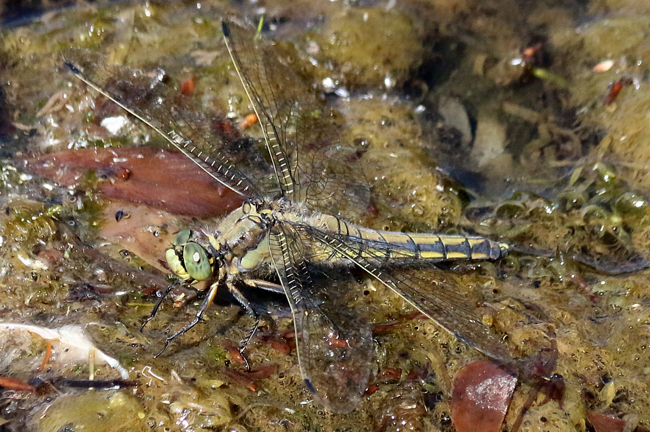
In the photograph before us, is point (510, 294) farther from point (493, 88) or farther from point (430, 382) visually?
point (493, 88)

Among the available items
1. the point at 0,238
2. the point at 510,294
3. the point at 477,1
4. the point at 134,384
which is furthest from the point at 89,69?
the point at 477,1

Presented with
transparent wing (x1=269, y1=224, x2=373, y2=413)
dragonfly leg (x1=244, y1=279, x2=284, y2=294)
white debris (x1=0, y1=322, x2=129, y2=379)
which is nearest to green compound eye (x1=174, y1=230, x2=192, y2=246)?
dragonfly leg (x1=244, y1=279, x2=284, y2=294)

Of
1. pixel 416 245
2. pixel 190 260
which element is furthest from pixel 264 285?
pixel 416 245

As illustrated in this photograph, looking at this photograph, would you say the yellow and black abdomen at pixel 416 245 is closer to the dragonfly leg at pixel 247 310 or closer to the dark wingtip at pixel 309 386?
the dragonfly leg at pixel 247 310

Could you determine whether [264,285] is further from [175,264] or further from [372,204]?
[372,204]

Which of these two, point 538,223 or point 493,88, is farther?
point 493,88

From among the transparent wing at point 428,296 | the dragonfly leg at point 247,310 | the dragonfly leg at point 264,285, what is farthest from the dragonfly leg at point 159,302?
the transparent wing at point 428,296

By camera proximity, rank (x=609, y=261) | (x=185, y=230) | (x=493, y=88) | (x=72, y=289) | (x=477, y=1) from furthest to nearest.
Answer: (x=477, y=1) < (x=493, y=88) < (x=609, y=261) < (x=185, y=230) < (x=72, y=289)
